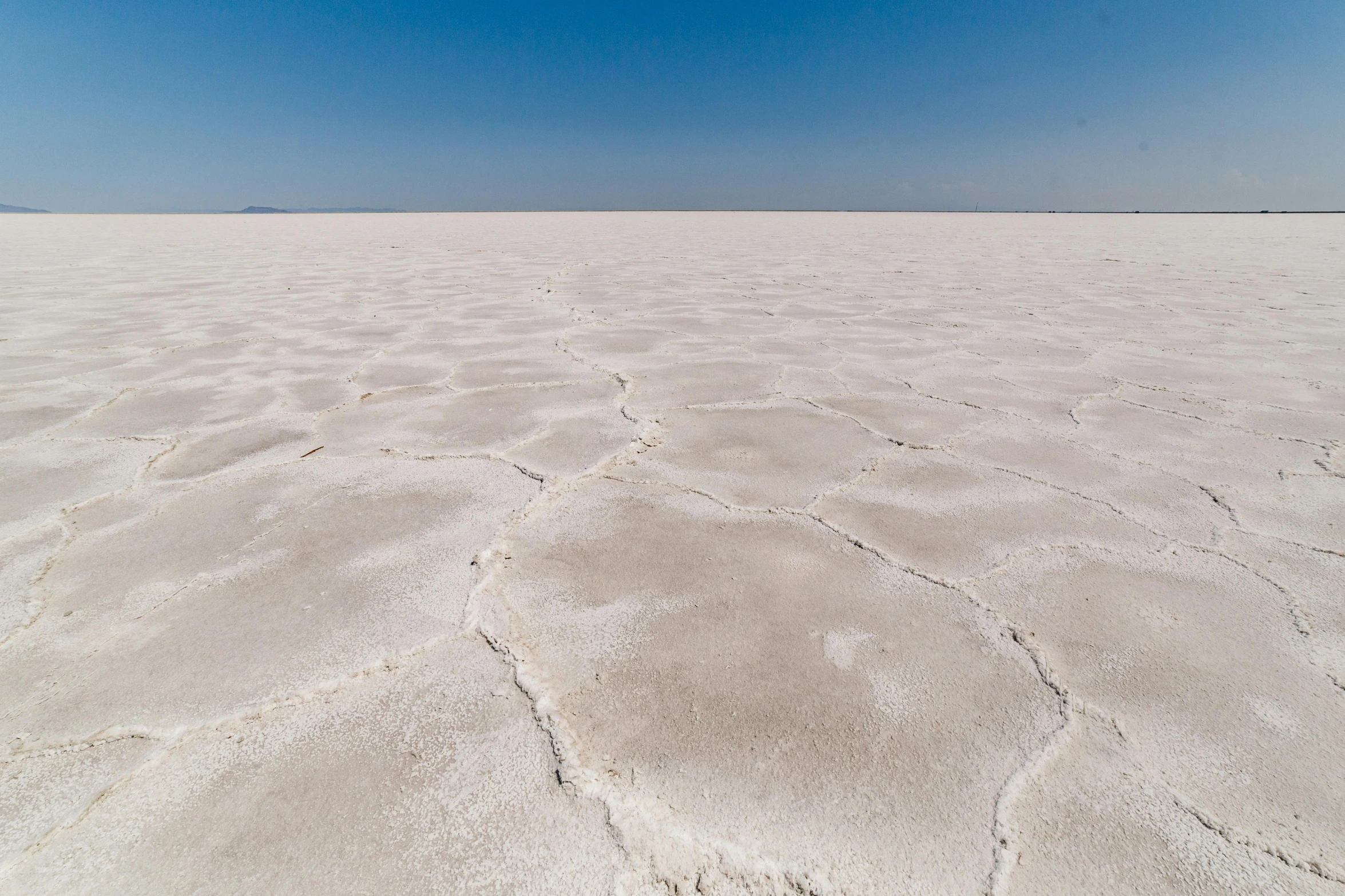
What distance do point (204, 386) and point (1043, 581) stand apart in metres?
2.45

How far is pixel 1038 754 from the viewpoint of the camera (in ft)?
2.44

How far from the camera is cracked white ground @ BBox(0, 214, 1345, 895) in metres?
0.65

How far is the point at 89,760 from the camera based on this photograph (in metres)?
0.73

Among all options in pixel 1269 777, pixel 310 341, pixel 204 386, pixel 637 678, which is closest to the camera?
pixel 1269 777

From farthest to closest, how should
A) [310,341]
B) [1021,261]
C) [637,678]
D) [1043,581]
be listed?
[1021,261] → [310,341] → [1043,581] → [637,678]

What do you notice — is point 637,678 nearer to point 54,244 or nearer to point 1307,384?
point 1307,384

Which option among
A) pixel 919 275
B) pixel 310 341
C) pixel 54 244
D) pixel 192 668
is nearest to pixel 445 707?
pixel 192 668

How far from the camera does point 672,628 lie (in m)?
0.96

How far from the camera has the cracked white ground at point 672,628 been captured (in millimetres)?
646

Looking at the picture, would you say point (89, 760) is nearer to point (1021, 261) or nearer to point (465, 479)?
point (465, 479)

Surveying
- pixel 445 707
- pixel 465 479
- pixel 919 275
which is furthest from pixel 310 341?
pixel 919 275

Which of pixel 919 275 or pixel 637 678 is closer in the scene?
pixel 637 678

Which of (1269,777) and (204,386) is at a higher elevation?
(204,386)

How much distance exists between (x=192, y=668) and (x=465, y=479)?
649 mm
